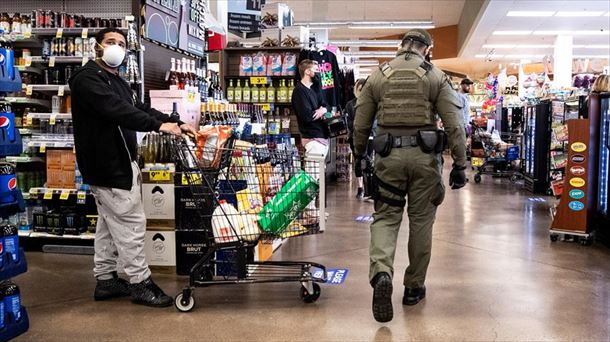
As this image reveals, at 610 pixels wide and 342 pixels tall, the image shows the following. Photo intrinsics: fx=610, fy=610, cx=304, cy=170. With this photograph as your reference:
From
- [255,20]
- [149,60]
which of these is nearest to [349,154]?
[255,20]

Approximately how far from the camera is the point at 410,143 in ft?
11.6

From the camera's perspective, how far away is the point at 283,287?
4.21m

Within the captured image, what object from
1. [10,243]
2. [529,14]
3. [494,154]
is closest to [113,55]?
[10,243]

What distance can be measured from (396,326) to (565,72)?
16850 mm

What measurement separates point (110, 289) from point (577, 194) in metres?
4.23

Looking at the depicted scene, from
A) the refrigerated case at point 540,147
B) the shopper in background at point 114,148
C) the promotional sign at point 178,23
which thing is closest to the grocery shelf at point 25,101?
the promotional sign at point 178,23

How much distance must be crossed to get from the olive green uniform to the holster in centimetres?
3

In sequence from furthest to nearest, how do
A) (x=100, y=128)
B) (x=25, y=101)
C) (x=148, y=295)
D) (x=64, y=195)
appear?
(x=25, y=101) < (x=64, y=195) < (x=148, y=295) < (x=100, y=128)

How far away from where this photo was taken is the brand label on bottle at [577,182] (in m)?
5.67

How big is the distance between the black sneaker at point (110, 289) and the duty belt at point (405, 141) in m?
1.96

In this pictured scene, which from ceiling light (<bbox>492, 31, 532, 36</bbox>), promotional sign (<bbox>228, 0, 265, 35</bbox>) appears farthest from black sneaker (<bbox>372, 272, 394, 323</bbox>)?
ceiling light (<bbox>492, 31, 532, 36</bbox>)

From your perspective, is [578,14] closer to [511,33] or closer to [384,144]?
[511,33]

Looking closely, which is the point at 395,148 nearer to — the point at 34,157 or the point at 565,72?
the point at 34,157

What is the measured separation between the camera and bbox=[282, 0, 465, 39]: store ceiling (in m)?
17.8
